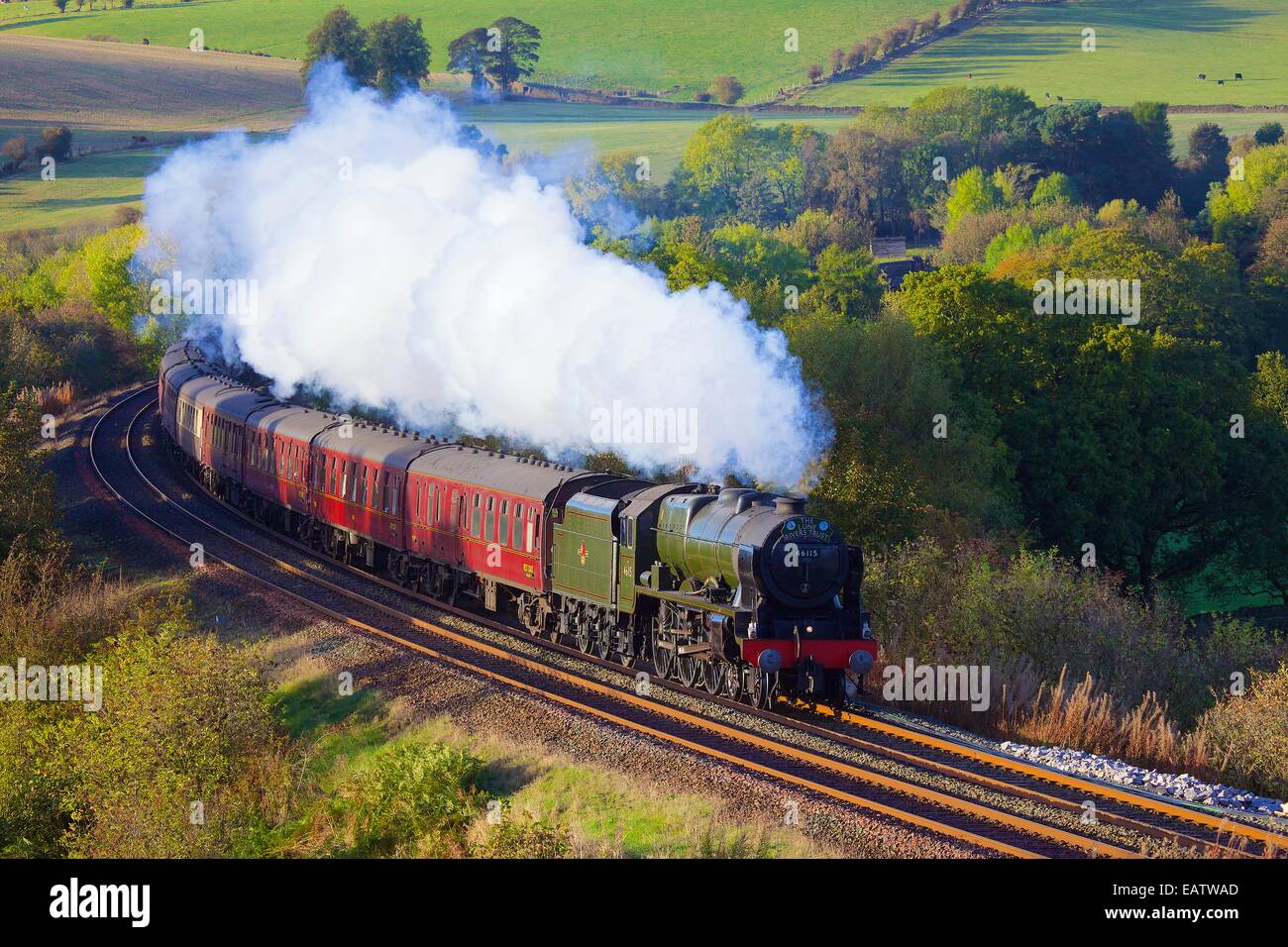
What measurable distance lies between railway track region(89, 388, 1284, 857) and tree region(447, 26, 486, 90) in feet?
389

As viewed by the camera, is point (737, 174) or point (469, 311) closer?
point (469, 311)

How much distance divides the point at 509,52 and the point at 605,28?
30.7m

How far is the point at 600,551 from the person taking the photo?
947 inches

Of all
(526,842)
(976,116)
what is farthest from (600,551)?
(976,116)

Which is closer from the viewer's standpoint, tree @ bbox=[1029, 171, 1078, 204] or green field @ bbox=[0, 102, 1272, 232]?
green field @ bbox=[0, 102, 1272, 232]

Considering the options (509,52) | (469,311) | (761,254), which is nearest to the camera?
(469,311)

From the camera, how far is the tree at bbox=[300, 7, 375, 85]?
125 m

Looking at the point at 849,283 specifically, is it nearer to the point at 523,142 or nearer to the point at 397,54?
the point at 523,142

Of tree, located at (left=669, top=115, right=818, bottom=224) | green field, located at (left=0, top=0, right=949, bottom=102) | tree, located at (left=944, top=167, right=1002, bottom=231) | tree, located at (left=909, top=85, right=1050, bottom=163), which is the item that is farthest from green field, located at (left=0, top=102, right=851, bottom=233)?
tree, located at (left=944, top=167, right=1002, bottom=231)

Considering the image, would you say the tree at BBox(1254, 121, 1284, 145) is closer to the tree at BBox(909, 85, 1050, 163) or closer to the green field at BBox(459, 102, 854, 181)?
the tree at BBox(909, 85, 1050, 163)

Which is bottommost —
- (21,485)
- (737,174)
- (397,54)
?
(21,485)

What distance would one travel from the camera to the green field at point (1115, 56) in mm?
153750

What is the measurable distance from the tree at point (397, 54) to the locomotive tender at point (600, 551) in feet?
290

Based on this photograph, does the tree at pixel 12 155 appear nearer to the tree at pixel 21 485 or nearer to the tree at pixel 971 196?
the tree at pixel 971 196
